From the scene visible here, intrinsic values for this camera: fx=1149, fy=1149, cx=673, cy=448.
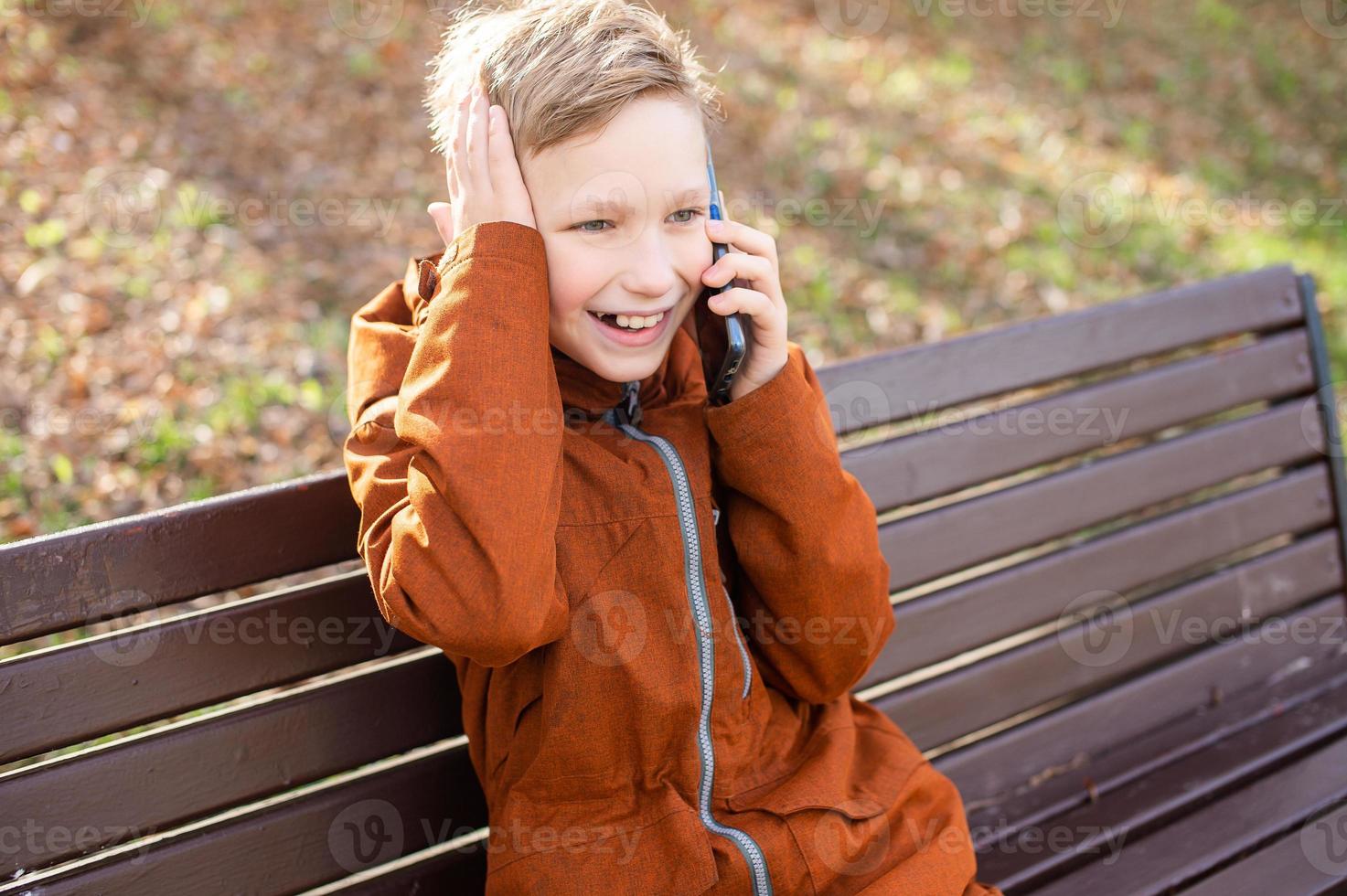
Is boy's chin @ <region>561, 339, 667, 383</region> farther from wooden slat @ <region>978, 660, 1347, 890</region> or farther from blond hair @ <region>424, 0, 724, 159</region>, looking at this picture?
wooden slat @ <region>978, 660, 1347, 890</region>

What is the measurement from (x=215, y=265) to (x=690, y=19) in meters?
4.45

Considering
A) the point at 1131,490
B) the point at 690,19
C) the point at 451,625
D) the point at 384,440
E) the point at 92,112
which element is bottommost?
the point at 1131,490

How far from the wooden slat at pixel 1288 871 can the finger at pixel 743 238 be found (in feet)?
5.22

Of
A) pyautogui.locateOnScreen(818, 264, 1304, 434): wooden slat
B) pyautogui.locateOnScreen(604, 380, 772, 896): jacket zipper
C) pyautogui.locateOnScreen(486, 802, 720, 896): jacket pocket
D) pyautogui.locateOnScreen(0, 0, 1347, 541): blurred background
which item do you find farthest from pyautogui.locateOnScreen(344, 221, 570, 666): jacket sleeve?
pyautogui.locateOnScreen(0, 0, 1347, 541): blurred background

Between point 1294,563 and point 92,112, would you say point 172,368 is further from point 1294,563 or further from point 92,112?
point 1294,563

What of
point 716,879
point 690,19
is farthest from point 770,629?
point 690,19

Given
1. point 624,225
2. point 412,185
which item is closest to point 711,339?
point 624,225

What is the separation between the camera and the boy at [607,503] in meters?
1.75

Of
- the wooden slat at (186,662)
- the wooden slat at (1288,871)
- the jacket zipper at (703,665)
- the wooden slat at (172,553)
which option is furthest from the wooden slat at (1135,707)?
the wooden slat at (172,553)

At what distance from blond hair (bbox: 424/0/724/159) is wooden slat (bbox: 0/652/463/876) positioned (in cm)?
106

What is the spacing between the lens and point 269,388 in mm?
4293

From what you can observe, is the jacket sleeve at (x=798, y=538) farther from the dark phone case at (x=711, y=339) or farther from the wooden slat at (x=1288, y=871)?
the wooden slat at (x=1288, y=871)

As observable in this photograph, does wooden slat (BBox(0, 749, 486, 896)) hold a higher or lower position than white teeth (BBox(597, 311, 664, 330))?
lower

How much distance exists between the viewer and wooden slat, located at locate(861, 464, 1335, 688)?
278 centimetres
